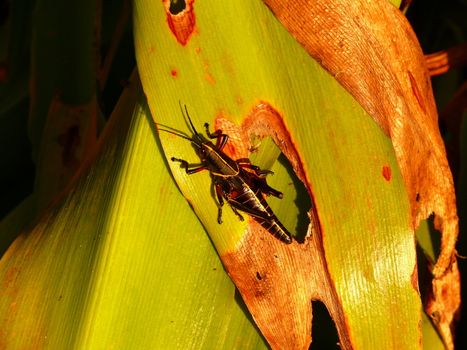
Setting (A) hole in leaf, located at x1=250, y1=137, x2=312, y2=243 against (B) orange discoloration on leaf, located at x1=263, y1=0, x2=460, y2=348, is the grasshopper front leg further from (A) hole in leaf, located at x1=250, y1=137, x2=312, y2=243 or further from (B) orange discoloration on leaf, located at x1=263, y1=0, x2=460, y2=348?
(B) orange discoloration on leaf, located at x1=263, y1=0, x2=460, y2=348

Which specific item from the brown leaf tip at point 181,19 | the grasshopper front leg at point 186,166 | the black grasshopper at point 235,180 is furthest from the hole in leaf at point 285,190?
the brown leaf tip at point 181,19

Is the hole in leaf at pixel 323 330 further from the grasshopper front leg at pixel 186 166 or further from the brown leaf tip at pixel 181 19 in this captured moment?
the brown leaf tip at pixel 181 19

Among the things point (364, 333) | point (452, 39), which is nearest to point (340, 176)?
point (364, 333)

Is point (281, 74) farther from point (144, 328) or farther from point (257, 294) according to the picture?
point (144, 328)

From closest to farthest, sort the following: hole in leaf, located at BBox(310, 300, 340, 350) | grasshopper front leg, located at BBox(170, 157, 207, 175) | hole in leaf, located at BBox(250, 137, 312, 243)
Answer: grasshopper front leg, located at BBox(170, 157, 207, 175)
hole in leaf, located at BBox(250, 137, 312, 243)
hole in leaf, located at BBox(310, 300, 340, 350)

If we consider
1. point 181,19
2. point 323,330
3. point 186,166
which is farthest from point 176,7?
point 323,330

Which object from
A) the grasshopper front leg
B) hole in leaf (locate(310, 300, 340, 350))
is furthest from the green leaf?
hole in leaf (locate(310, 300, 340, 350))

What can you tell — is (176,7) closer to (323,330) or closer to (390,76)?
(390,76)
